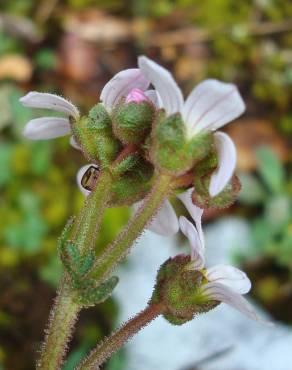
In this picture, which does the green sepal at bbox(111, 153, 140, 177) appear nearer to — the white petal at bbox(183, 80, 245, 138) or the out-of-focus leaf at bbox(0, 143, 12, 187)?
the white petal at bbox(183, 80, 245, 138)

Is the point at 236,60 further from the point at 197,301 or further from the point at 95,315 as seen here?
the point at 197,301

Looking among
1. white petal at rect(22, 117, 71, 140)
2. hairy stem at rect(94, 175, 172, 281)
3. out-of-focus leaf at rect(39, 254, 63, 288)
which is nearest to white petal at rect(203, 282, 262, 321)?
hairy stem at rect(94, 175, 172, 281)

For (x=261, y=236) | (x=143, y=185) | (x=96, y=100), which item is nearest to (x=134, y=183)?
(x=143, y=185)

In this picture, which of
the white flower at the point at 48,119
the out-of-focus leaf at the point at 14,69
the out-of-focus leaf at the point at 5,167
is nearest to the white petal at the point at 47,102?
the white flower at the point at 48,119

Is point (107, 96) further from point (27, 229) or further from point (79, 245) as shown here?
point (27, 229)

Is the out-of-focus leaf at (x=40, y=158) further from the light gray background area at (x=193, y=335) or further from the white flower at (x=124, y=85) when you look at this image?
the white flower at (x=124, y=85)
